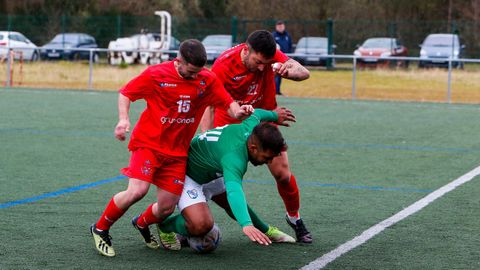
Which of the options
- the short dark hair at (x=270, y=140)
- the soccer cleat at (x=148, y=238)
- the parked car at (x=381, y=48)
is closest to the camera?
the short dark hair at (x=270, y=140)

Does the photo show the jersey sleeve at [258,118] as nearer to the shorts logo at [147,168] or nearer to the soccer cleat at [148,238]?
the shorts logo at [147,168]

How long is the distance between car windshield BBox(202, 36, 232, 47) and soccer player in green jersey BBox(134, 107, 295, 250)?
92.8ft

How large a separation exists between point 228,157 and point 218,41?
98.2 ft

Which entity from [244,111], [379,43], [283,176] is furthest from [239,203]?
[379,43]

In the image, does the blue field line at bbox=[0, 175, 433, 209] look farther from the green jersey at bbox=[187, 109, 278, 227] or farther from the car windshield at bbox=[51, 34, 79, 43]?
the car windshield at bbox=[51, 34, 79, 43]

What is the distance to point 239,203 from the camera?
5.66m

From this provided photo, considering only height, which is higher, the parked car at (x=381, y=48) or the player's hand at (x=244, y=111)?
the player's hand at (x=244, y=111)

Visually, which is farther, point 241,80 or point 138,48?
point 138,48

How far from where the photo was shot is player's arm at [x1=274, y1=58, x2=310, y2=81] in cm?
716

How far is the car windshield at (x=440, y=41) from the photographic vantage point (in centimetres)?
3669

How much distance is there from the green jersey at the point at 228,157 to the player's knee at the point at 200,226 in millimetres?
323

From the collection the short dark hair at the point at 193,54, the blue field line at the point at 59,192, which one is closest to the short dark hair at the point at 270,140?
the short dark hair at the point at 193,54

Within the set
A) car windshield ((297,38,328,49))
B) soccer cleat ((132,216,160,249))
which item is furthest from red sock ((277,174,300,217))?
car windshield ((297,38,328,49))

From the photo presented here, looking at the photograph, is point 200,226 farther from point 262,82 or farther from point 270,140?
point 262,82
